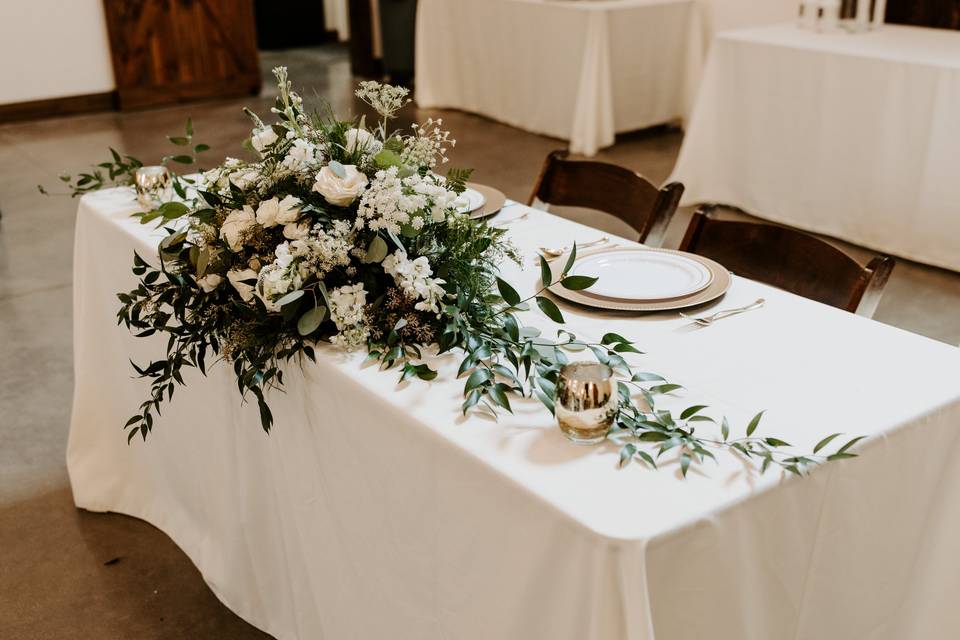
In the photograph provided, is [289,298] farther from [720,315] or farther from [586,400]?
[720,315]

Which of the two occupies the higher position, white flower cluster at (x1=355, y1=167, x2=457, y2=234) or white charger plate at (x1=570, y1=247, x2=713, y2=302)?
white flower cluster at (x1=355, y1=167, x2=457, y2=234)

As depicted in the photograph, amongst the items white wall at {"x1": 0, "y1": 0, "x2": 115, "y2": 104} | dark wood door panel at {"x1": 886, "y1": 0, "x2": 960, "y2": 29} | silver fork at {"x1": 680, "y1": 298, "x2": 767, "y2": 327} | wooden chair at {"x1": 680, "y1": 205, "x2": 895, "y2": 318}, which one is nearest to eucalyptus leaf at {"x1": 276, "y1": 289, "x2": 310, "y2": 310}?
silver fork at {"x1": 680, "y1": 298, "x2": 767, "y2": 327}

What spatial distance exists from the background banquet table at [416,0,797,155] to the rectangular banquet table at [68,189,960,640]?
3.87 m

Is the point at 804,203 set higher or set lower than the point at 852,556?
lower

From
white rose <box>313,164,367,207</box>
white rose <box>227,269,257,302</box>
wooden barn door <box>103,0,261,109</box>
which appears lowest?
wooden barn door <box>103,0,261,109</box>

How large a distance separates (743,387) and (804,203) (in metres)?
3.24

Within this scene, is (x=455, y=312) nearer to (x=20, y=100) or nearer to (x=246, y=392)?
(x=246, y=392)

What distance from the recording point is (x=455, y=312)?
1.44m

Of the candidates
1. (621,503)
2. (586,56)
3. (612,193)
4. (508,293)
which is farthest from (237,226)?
(586,56)

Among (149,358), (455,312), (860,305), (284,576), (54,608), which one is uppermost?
(455,312)

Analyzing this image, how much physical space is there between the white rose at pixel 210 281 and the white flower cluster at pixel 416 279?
0.28 metres

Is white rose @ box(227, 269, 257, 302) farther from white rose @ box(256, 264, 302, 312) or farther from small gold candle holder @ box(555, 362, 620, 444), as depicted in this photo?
small gold candle holder @ box(555, 362, 620, 444)

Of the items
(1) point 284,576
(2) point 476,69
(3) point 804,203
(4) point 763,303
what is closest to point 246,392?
(1) point 284,576

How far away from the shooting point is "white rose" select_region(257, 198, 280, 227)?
1.48 metres
